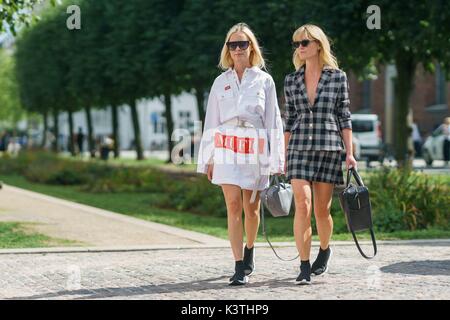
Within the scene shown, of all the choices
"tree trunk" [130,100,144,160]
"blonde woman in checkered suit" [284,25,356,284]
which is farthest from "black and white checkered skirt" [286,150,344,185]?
"tree trunk" [130,100,144,160]

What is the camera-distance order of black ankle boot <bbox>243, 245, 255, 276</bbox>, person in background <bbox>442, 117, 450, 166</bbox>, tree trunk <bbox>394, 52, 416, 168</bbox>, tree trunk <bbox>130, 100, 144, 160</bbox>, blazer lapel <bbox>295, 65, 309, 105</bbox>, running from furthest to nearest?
tree trunk <bbox>130, 100, 144, 160</bbox>
person in background <bbox>442, 117, 450, 166</bbox>
tree trunk <bbox>394, 52, 416, 168</bbox>
black ankle boot <bbox>243, 245, 255, 276</bbox>
blazer lapel <bbox>295, 65, 309, 105</bbox>

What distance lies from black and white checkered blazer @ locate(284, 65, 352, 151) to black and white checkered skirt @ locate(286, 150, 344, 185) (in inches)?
2.4

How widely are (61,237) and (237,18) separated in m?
12.4

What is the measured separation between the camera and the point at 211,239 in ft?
39.8

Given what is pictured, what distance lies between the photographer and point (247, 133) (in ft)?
25.6

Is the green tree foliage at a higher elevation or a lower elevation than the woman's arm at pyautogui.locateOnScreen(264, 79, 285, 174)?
higher

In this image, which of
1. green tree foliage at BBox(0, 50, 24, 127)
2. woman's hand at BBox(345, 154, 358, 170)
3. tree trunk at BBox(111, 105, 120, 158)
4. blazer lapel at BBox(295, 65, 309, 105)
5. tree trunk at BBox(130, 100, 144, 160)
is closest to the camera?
woman's hand at BBox(345, 154, 358, 170)

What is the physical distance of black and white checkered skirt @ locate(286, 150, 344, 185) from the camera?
7.77 metres

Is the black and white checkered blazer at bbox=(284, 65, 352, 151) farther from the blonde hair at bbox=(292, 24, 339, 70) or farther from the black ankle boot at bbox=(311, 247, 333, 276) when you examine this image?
the black ankle boot at bbox=(311, 247, 333, 276)

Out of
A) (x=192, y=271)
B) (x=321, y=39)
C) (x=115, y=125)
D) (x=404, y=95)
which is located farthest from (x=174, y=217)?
(x=115, y=125)

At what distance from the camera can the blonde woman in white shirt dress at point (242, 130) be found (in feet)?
25.6

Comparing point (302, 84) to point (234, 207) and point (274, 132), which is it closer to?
point (274, 132)

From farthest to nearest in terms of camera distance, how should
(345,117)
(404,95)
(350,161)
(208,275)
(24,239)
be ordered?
(404,95) → (24,239) → (208,275) → (345,117) → (350,161)

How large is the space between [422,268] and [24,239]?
521 cm
